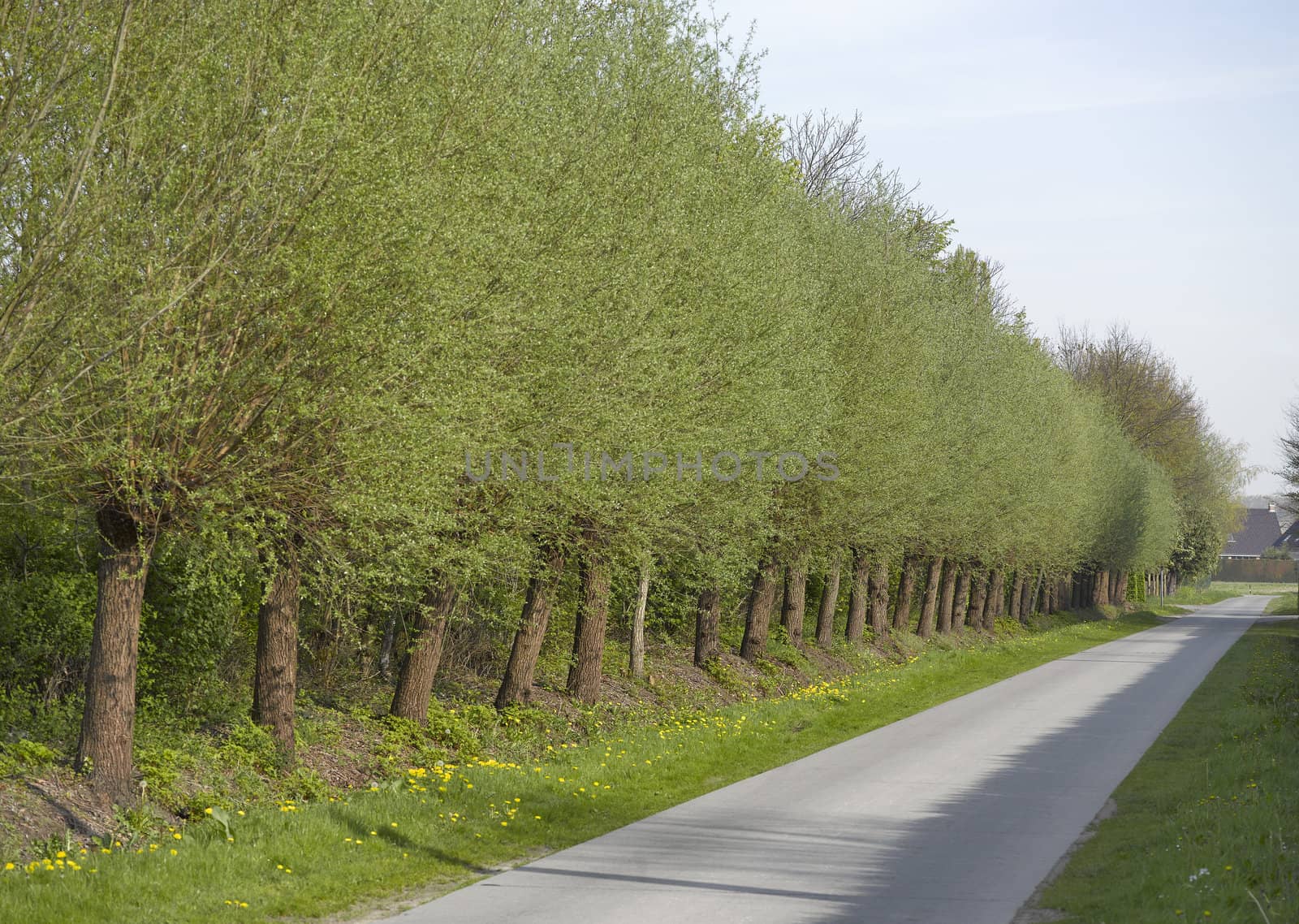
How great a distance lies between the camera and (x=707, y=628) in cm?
2714

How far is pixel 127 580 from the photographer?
1160 cm

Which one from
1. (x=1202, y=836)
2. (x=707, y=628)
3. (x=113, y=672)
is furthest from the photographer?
(x=707, y=628)

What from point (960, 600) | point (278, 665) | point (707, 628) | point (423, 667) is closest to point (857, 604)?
point (707, 628)

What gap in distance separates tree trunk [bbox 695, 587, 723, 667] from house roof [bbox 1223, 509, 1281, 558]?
534ft

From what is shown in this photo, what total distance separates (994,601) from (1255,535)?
139286 millimetres

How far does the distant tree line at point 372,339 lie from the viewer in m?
9.54

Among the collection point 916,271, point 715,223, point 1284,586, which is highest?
point 916,271

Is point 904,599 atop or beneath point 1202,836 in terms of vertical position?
beneath

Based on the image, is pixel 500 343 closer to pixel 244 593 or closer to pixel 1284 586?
pixel 244 593

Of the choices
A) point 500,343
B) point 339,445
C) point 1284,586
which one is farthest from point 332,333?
point 1284,586

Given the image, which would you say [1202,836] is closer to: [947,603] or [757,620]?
[757,620]

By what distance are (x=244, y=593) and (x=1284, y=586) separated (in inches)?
5284

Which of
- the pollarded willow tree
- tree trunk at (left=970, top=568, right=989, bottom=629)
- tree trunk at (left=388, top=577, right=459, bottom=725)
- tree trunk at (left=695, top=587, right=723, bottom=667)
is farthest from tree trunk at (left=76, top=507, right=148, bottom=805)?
tree trunk at (left=970, top=568, right=989, bottom=629)

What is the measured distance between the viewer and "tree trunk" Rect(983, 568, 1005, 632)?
5206 centimetres
